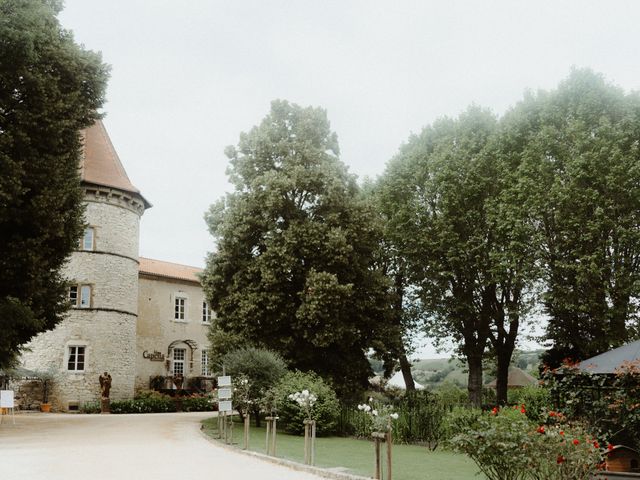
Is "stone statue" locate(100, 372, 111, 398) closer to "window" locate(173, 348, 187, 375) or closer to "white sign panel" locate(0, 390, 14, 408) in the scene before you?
"window" locate(173, 348, 187, 375)

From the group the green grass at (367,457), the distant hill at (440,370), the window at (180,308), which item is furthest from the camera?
the distant hill at (440,370)

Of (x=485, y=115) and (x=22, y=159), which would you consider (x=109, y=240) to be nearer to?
(x=22, y=159)

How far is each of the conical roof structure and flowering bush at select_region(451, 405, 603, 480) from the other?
28.0m

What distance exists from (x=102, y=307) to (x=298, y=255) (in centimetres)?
1401

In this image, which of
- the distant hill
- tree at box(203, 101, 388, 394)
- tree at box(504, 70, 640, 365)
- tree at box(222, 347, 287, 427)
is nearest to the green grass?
tree at box(222, 347, 287, 427)

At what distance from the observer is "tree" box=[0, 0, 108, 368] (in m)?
16.0

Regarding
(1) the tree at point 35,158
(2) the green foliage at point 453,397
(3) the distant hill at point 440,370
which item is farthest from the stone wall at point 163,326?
(3) the distant hill at point 440,370

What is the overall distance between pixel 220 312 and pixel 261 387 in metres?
4.67

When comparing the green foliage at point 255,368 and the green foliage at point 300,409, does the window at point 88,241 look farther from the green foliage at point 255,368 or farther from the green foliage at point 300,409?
the green foliage at point 300,409

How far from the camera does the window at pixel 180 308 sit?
3988cm

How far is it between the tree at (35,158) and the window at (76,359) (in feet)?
42.9

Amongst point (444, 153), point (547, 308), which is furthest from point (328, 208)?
point (547, 308)

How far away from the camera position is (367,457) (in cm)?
1397

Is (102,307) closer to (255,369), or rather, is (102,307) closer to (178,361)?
(178,361)
